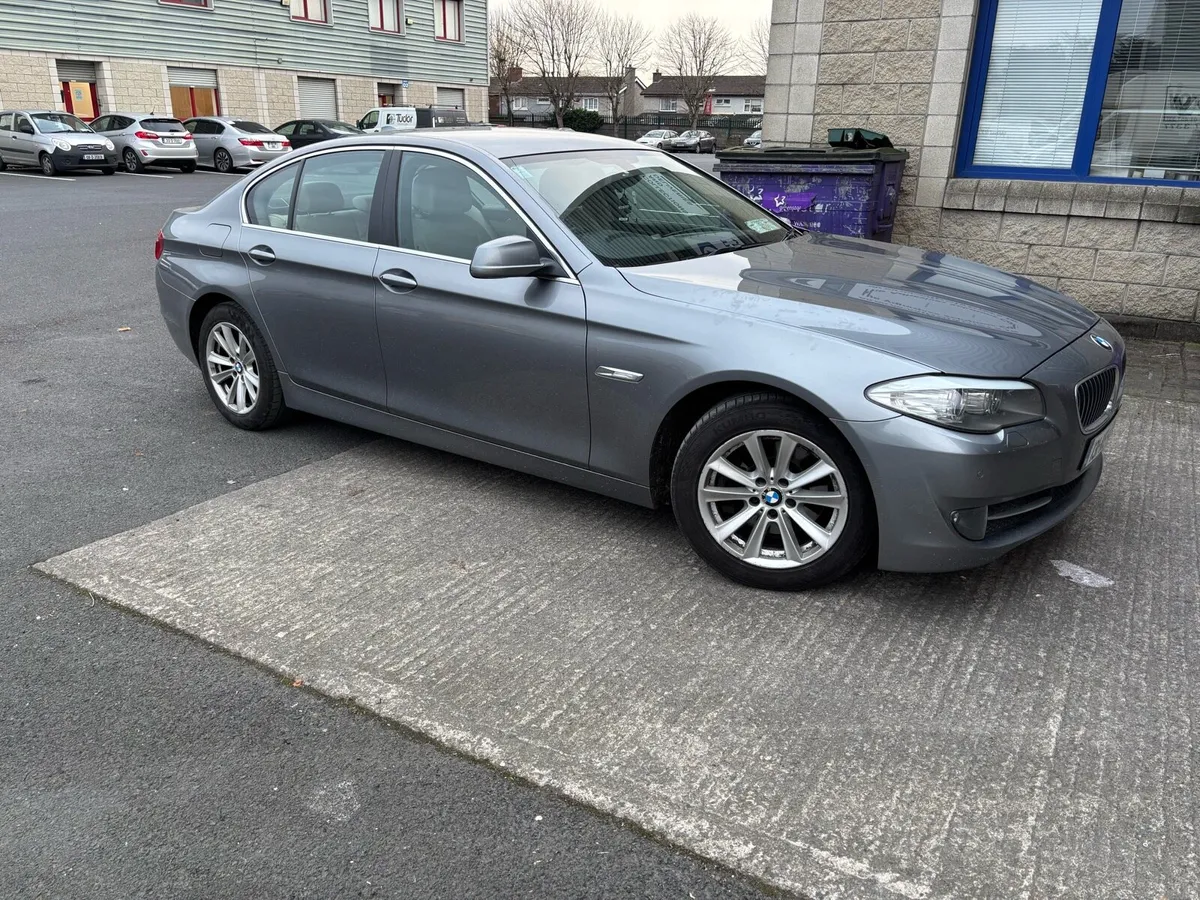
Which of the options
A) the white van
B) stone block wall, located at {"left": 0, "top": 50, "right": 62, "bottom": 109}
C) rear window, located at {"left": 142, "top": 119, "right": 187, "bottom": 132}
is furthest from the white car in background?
rear window, located at {"left": 142, "top": 119, "right": 187, "bottom": 132}

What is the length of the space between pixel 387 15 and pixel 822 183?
1427 inches

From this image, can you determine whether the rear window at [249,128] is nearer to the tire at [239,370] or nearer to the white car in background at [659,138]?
the tire at [239,370]

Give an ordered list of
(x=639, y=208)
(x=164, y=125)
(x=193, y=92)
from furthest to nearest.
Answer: (x=193, y=92) → (x=164, y=125) → (x=639, y=208)

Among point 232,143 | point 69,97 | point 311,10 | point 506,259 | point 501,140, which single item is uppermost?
point 311,10

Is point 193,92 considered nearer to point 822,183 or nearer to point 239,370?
point 822,183

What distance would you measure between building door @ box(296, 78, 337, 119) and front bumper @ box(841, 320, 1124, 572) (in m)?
37.4

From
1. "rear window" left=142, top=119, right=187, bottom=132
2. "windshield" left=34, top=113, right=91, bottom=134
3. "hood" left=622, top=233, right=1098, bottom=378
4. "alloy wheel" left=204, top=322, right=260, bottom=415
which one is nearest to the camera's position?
"hood" left=622, top=233, right=1098, bottom=378

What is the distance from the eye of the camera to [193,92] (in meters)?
32.9

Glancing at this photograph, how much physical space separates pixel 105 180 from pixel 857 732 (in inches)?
976

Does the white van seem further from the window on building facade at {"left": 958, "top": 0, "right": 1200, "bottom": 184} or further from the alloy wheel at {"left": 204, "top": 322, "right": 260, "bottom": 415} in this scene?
the alloy wheel at {"left": 204, "top": 322, "right": 260, "bottom": 415}

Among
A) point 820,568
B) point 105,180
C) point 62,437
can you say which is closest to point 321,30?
point 105,180

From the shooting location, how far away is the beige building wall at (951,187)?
7.56 metres

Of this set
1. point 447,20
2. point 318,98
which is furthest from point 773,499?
point 447,20

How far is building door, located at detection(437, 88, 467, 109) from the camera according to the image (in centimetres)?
4281
